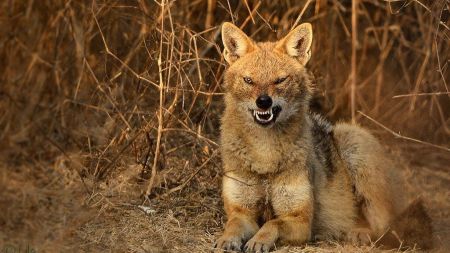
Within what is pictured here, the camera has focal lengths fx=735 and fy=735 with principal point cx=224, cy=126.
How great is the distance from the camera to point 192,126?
299 inches

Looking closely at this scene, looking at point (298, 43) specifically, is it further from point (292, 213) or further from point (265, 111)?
point (292, 213)

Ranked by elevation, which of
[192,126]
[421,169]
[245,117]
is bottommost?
[421,169]

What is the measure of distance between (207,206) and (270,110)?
1.39 m

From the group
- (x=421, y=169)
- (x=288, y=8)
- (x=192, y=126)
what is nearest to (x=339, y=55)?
(x=288, y=8)

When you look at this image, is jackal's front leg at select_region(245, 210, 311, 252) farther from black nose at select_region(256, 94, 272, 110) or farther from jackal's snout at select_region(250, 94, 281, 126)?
black nose at select_region(256, 94, 272, 110)

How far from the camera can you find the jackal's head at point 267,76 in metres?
6.12

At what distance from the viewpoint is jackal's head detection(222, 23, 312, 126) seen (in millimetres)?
6125

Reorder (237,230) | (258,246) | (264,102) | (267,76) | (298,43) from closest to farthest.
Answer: (258,246) → (237,230) → (264,102) → (267,76) → (298,43)

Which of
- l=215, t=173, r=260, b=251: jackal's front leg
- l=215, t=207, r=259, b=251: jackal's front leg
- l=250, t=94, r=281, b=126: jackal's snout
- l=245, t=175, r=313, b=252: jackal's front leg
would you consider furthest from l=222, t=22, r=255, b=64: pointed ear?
l=215, t=207, r=259, b=251: jackal's front leg

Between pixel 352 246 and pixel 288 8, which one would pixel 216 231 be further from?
pixel 288 8

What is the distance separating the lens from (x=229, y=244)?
5.74m

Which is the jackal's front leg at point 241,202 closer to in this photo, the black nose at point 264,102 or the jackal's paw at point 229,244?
the jackal's paw at point 229,244

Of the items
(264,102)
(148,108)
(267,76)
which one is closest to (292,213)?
(264,102)

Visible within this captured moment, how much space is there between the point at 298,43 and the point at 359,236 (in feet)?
5.90
